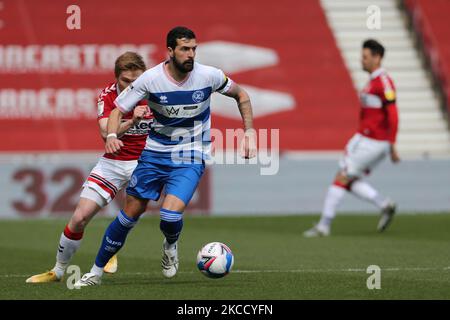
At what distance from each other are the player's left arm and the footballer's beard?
0.48m

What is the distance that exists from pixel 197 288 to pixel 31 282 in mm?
1424

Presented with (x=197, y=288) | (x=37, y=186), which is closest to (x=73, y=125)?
(x=37, y=186)

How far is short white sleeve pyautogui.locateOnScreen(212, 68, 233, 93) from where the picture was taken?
8.85 meters

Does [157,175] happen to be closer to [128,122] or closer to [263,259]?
[128,122]

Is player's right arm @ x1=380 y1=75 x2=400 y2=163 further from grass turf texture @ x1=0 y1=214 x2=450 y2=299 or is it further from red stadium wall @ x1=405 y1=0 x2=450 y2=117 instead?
red stadium wall @ x1=405 y1=0 x2=450 y2=117

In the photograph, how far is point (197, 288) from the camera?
8.34m

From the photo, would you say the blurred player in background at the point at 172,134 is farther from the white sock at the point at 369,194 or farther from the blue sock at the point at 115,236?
the white sock at the point at 369,194

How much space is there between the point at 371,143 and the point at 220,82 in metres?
6.03

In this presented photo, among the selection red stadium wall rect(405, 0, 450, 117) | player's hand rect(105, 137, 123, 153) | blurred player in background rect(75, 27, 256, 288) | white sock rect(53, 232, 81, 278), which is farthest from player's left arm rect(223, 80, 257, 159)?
red stadium wall rect(405, 0, 450, 117)

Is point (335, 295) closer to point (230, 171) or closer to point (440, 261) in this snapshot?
point (440, 261)

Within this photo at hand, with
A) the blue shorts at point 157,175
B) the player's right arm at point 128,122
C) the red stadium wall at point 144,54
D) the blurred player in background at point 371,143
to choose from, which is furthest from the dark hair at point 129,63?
the red stadium wall at point 144,54

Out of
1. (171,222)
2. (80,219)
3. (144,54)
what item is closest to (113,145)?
Answer: (171,222)

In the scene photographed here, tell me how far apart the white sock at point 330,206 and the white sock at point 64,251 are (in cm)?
575

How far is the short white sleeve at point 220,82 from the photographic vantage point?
29.0 feet
